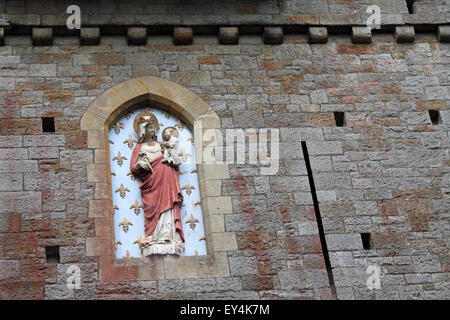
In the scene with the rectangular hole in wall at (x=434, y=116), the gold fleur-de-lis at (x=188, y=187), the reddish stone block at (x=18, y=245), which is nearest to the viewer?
the reddish stone block at (x=18, y=245)

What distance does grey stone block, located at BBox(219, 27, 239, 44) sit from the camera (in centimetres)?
1120

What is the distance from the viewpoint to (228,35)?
1120 centimetres

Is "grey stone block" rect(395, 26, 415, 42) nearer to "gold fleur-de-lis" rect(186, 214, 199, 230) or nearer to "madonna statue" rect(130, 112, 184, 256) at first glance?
"madonna statue" rect(130, 112, 184, 256)

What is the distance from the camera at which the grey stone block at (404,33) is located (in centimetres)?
1155

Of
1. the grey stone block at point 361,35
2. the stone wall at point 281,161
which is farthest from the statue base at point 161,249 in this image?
the grey stone block at point 361,35

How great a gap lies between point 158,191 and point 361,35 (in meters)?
3.62

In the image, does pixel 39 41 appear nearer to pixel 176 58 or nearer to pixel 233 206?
pixel 176 58

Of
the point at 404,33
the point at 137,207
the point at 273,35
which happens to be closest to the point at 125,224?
the point at 137,207

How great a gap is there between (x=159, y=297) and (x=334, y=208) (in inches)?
93.0

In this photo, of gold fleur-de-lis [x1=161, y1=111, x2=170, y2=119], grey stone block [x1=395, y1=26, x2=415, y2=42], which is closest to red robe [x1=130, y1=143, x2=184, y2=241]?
gold fleur-de-lis [x1=161, y1=111, x2=170, y2=119]

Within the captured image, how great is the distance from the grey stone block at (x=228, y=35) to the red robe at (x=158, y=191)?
6.37 ft

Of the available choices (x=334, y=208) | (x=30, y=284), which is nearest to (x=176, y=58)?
(x=334, y=208)

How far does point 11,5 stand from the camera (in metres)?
11.1

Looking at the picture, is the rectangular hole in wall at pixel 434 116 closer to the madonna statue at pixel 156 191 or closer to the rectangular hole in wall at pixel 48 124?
the madonna statue at pixel 156 191
